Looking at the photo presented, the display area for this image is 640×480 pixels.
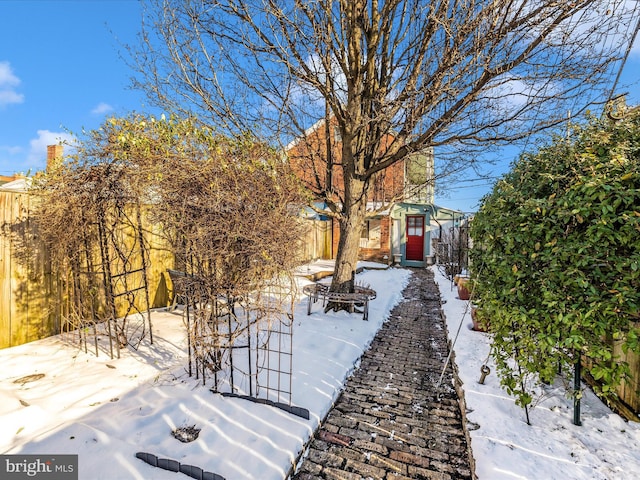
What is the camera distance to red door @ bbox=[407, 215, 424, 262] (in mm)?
15453

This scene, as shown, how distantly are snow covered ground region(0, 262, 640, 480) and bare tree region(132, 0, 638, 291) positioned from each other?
152 inches

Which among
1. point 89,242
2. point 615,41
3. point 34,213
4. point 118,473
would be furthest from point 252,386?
point 615,41

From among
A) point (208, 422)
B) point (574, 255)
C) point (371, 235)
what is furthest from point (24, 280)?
point (371, 235)

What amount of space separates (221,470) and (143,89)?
6658 millimetres

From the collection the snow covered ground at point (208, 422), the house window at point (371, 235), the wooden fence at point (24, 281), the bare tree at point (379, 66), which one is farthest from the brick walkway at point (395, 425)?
the house window at point (371, 235)

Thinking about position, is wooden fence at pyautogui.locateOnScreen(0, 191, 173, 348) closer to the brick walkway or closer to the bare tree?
the bare tree

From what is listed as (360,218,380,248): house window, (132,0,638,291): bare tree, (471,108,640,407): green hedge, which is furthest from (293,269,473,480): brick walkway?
(360,218,380,248): house window

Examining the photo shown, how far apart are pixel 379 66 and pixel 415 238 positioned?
10585mm

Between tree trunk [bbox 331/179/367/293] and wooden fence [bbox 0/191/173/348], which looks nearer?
wooden fence [bbox 0/191/173/348]

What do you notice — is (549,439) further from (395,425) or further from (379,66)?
(379,66)

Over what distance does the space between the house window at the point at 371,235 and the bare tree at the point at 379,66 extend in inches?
358

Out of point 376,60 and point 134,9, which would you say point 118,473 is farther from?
point 376,60

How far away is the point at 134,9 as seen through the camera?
5219 mm

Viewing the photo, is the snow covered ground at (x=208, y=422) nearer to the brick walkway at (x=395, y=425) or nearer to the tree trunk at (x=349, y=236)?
the brick walkway at (x=395, y=425)
